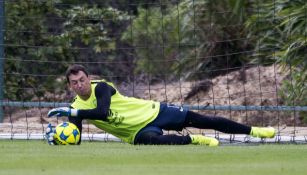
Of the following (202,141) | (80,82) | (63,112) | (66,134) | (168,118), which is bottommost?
(202,141)

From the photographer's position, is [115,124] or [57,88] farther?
[57,88]

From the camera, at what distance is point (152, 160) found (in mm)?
10305

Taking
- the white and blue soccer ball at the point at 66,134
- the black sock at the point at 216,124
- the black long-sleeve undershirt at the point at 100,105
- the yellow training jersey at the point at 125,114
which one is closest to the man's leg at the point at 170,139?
the yellow training jersey at the point at 125,114

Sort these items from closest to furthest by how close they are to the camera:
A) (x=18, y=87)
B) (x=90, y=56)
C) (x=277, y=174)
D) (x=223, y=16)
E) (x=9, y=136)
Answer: (x=277, y=174) < (x=9, y=136) < (x=18, y=87) < (x=223, y=16) < (x=90, y=56)

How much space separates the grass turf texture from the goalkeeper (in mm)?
457

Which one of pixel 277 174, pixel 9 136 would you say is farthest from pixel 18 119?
pixel 277 174

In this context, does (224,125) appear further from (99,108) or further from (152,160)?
(152,160)

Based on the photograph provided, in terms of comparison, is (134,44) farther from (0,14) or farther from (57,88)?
(0,14)

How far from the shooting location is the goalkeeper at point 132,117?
41.2ft

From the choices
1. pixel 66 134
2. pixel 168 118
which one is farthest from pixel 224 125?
pixel 66 134

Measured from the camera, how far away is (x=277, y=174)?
9.10 m

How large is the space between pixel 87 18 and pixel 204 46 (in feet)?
9.50

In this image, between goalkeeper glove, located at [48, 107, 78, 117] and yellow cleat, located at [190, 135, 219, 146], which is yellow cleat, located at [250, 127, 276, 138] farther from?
goalkeeper glove, located at [48, 107, 78, 117]

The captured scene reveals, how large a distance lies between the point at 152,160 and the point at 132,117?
2.56 meters
